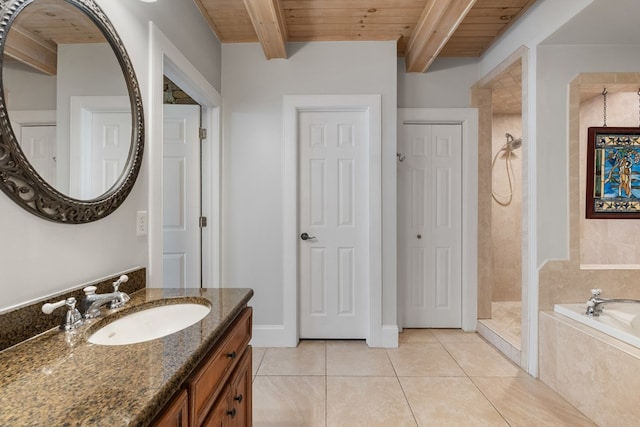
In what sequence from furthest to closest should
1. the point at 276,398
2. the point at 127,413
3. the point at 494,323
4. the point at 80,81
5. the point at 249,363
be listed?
the point at 494,323 < the point at 276,398 < the point at 249,363 < the point at 80,81 < the point at 127,413

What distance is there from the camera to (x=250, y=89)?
2734mm

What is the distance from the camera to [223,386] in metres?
1.03

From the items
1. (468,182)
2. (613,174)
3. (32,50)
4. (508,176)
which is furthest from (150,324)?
(508,176)

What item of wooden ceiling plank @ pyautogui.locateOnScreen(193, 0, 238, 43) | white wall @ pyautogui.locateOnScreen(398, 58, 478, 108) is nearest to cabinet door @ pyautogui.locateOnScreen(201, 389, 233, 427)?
wooden ceiling plank @ pyautogui.locateOnScreen(193, 0, 238, 43)

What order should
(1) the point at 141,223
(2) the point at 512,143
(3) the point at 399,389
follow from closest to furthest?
(1) the point at 141,223
(3) the point at 399,389
(2) the point at 512,143

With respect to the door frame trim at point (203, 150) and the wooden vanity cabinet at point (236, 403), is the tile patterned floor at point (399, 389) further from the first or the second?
the door frame trim at point (203, 150)

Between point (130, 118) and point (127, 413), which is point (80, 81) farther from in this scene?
point (127, 413)

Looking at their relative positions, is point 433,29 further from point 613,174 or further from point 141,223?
point 141,223

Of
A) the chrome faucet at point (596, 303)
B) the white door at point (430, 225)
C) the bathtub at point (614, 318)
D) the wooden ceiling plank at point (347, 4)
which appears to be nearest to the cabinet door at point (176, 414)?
the bathtub at point (614, 318)

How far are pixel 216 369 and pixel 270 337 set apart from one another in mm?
1847

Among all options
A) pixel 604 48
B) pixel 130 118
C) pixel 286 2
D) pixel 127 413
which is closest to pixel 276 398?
pixel 127 413

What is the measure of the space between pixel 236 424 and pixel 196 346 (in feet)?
1.83

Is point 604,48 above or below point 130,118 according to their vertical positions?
above

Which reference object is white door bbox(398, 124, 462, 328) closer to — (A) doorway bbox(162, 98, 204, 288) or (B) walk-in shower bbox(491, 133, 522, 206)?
(B) walk-in shower bbox(491, 133, 522, 206)
